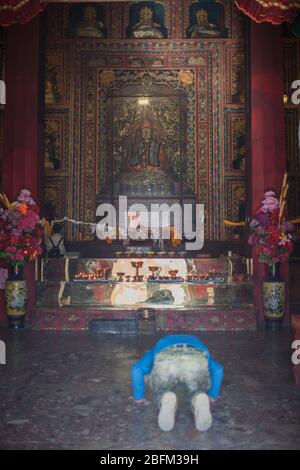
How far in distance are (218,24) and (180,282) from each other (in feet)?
21.8

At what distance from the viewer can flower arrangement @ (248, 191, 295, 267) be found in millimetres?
6543

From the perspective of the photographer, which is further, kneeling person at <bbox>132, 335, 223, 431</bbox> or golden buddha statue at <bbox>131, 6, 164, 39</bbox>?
golden buddha statue at <bbox>131, 6, 164, 39</bbox>

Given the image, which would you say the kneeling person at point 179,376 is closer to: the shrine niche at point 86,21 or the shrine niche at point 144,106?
the shrine niche at point 144,106

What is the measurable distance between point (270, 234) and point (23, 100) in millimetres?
4268

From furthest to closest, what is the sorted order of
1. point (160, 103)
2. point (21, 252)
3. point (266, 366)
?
point (160, 103)
point (21, 252)
point (266, 366)

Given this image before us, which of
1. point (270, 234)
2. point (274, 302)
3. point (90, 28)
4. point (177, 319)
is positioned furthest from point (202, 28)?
point (177, 319)

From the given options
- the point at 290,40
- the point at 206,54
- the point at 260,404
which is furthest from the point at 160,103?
the point at 260,404

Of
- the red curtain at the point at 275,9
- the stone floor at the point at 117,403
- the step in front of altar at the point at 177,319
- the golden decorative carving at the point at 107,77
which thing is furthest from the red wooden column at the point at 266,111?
the golden decorative carving at the point at 107,77

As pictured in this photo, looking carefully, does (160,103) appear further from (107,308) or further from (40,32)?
(107,308)

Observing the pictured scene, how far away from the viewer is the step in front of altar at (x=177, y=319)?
21.5ft

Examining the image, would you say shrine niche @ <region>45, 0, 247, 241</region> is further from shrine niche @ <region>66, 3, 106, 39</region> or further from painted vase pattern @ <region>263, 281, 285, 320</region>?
painted vase pattern @ <region>263, 281, 285, 320</region>

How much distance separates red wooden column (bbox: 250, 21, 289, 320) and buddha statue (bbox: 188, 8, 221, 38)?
11.8ft

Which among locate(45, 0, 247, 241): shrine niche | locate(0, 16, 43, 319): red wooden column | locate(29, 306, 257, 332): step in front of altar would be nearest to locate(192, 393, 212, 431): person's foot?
locate(29, 306, 257, 332): step in front of altar

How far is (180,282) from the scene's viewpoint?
7133 mm
